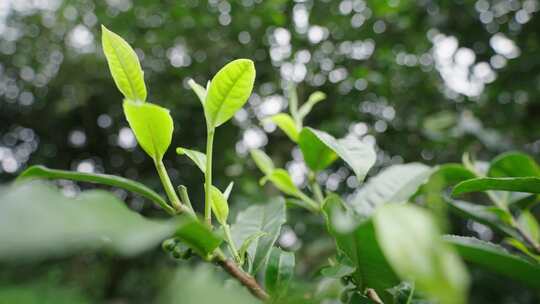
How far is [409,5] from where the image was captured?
5.69 feet

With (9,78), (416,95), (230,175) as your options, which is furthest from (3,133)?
(416,95)

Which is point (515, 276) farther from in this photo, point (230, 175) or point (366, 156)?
point (230, 175)

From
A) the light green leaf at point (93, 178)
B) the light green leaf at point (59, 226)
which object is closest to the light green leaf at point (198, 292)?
the light green leaf at point (59, 226)

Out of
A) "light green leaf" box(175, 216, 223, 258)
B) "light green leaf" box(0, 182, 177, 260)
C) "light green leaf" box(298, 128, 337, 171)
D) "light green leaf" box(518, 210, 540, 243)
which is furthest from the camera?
"light green leaf" box(518, 210, 540, 243)

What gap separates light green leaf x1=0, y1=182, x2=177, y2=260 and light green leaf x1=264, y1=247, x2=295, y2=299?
20cm

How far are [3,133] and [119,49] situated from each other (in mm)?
2594

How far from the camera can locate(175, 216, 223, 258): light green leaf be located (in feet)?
1.00

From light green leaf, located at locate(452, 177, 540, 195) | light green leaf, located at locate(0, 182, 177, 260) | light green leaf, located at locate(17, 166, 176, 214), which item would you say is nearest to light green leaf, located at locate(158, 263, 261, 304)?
light green leaf, located at locate(0, 182, 177, 260)

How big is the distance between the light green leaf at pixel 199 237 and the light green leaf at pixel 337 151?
0.44ft

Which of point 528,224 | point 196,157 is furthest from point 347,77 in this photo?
point 196,157

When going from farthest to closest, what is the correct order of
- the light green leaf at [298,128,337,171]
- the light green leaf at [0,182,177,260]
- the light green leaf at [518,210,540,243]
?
the light green leaf at [518,210,540,243] → the light green leaf at [298,128,337,171] → the light green leaf at [0,182,177,260]

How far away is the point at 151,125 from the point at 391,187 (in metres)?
0.37

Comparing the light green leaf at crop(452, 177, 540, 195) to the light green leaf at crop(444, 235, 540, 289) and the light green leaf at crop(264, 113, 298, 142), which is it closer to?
the light green leaf at crop(444, 235, 540, 289)

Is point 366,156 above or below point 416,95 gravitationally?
above
